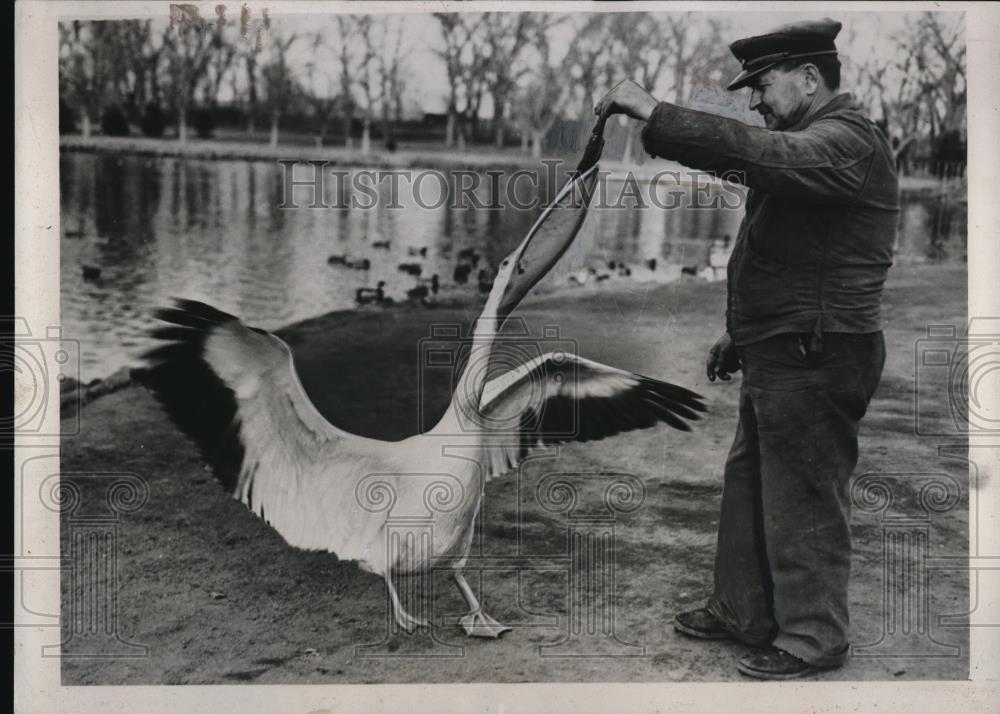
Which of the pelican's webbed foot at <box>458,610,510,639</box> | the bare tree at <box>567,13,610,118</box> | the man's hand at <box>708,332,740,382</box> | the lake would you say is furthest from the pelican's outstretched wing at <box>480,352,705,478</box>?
the bare tree at <box>567,13,610,118</box>

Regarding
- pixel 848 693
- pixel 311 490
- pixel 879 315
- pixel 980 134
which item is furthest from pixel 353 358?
pixel 980 134

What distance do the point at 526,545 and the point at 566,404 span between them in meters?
0.52

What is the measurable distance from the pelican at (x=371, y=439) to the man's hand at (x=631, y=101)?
0.44 metres

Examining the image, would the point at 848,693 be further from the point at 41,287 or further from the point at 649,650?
the point at 41,287

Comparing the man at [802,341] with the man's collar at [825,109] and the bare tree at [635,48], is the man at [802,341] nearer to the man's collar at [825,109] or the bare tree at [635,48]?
the man's collar at [825,109]

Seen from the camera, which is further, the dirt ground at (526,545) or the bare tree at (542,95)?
the bare tree at (542,95)

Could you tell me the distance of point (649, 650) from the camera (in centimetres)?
352

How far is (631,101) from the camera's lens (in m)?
3.13

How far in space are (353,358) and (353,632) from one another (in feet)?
3.15

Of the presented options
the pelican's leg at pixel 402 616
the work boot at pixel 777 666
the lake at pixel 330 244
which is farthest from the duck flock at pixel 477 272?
the work boot at pixel 777 666

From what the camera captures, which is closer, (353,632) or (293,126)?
(353,632)

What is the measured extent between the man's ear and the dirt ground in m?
0.74

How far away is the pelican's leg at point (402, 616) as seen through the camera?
352cm
